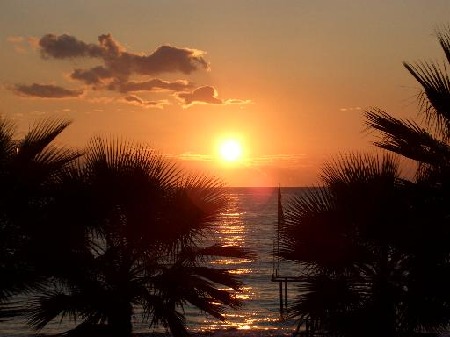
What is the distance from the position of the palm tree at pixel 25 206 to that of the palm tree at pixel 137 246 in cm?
61

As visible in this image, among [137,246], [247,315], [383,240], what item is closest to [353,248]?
[383,240]

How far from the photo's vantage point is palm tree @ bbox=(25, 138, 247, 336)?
1131cm

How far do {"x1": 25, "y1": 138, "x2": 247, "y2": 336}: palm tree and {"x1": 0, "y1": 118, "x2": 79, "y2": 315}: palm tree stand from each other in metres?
0.61

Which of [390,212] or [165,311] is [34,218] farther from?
[390,212]

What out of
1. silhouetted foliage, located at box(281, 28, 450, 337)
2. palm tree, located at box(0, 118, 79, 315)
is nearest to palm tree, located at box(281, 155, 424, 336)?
silhouetted foliage, located at box(281, 28, 450, 337)

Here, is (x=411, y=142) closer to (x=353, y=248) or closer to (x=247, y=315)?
(x=353, y=248)

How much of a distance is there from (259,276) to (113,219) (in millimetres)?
47487

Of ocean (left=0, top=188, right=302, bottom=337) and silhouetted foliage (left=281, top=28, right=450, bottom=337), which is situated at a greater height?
silhouetted foliage (left=281, top=28, right=450, bottom=337)

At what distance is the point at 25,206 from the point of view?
33.6 feet

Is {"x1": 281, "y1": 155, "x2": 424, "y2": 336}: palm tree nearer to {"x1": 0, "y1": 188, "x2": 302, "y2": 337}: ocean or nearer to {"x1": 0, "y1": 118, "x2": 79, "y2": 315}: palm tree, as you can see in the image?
{"x1": 0, "y1": 188, "x2": 302, "y2": 337}: ocean

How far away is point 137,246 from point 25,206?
268 cm

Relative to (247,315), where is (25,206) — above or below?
above

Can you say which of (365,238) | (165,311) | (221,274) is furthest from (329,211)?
(165,311)

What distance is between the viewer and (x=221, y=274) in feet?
40.3
